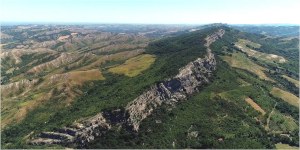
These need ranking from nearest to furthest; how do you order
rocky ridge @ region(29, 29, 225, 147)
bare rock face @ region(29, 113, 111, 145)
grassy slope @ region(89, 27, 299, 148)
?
bare rock face @ region(29, 113, 111, 145), rocky ridge @ region(29, 29, 225, 147), grassy slope @ region(89, 27, 299, 148)

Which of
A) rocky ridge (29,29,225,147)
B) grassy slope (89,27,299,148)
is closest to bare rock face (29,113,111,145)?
rocky ridge (29,29,225,147)

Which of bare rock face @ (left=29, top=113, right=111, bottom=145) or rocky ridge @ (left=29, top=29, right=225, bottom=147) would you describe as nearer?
bare rock face @ (left=29, top=113, right=111, bottom=145)

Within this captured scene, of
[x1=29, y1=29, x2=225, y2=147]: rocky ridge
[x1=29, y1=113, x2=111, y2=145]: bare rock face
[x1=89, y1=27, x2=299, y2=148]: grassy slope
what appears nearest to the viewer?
[x1=29, y1=113, x2=111, y2=145]: bare rock face

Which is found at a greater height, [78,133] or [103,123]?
[103,123]

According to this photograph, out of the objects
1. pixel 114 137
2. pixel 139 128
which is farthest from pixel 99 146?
pixel 139 128

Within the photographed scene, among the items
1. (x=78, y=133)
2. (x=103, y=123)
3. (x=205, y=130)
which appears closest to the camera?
(x=78, y=133)

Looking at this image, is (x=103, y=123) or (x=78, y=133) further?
(x=103, y=123)

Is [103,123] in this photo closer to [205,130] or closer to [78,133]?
[78,133]

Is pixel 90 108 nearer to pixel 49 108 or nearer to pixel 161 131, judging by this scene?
pixel 49 108

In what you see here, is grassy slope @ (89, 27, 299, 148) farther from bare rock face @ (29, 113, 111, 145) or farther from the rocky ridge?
bare rock face @ (29, 113, 111, 145)

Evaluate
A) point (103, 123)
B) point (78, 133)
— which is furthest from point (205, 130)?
point (78, 133)

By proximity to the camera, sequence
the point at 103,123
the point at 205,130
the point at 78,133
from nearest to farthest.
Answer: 1. the point at 78,133
2. the point at 103,123
3. the point at 205,130
